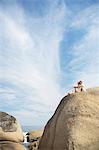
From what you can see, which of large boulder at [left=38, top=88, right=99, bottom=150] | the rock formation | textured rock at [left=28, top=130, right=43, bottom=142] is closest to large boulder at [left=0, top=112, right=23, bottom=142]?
the rock formation

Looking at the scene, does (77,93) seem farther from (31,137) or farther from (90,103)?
(31,137)

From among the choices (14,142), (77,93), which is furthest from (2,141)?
(77,93)

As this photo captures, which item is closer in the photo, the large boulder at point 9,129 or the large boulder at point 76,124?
the large boulder at point 76,124

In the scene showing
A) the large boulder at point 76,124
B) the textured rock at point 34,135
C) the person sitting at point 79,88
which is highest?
the textured rock at point 34,135

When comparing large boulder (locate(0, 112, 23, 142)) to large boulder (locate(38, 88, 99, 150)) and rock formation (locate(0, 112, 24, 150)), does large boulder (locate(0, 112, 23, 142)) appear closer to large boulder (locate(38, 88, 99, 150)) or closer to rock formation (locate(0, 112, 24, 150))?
rock formation (locate(0, 112, 24, 150))

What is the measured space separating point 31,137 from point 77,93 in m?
20.6

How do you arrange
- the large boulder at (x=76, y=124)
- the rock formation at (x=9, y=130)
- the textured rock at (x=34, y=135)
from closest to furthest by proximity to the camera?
the large boulder at (x=76, y=124) → the rock formation at (x=9, y=130) → the textured rock at (x=34, y=135)

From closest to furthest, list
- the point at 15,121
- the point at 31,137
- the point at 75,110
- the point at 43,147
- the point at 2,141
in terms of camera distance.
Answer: the point at 75,110
the point at 43,147
the point at 2,141
the point at 15,121
the point at 31,137

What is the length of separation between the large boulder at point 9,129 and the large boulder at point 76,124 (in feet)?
35.3

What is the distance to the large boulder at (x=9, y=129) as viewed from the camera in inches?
918

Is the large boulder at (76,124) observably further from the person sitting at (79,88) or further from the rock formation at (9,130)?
the rock formation at (9,130)

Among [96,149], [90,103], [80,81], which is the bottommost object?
[96,149]

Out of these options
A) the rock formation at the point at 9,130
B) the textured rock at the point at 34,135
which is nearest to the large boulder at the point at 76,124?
the rock formation at the point at 9,130

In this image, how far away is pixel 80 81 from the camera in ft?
44.5
